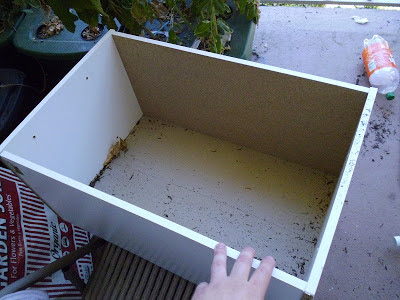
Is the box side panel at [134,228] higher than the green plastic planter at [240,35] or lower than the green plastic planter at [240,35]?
lower

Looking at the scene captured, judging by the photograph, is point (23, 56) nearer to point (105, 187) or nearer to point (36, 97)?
point (36, 97)

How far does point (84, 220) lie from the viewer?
0.82 meters

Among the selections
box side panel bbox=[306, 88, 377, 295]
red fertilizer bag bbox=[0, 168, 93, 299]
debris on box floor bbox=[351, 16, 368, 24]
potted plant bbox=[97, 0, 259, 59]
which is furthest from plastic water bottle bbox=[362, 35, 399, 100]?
red fertilizer bag bbox=[0, 168, 93, 299]

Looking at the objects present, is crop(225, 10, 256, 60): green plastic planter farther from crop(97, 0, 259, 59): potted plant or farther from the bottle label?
the bottle label

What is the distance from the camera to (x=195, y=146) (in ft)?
3.51

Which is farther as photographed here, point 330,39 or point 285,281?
point 330,39

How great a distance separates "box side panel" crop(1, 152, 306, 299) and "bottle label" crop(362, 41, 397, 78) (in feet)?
3.64

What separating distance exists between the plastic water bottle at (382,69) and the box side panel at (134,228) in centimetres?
107

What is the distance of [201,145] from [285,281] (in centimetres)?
63

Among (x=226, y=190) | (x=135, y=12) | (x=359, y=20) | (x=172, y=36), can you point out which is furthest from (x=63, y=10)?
(x=359, y=20)

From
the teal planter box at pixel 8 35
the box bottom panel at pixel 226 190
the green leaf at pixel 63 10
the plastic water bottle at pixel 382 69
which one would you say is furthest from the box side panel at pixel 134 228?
the plastic water bottle at pixel 382 69

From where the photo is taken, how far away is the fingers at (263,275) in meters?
0.49

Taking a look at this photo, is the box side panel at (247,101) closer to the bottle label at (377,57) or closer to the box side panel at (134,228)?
the box side panel at (134,228)


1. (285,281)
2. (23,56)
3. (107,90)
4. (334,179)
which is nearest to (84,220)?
(107,90)
